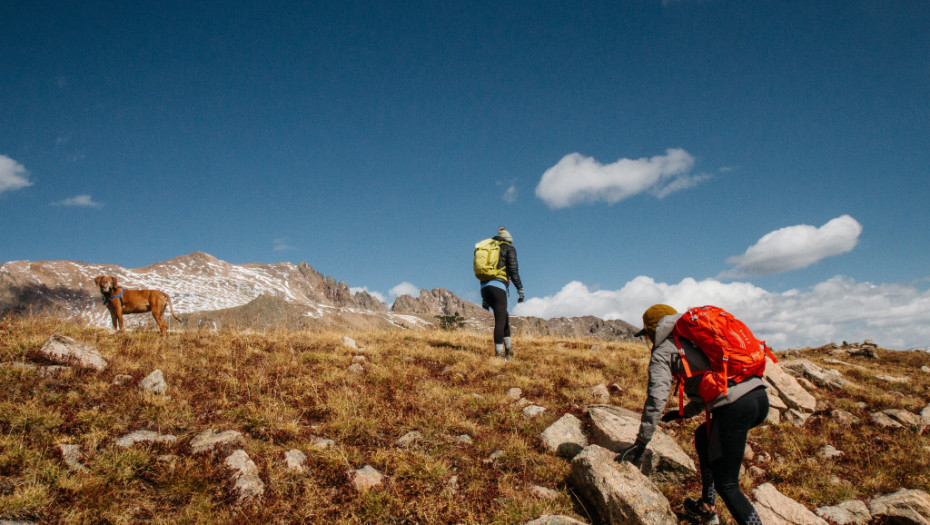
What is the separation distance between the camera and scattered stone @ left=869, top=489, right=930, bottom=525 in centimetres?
564

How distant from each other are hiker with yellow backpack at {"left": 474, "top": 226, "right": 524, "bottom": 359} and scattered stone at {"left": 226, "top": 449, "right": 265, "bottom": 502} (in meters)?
6.74

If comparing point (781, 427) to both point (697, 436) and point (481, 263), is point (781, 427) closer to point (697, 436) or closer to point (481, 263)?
point (697, 436)

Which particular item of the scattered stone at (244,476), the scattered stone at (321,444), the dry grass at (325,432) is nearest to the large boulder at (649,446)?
the dry grass at (325,432)

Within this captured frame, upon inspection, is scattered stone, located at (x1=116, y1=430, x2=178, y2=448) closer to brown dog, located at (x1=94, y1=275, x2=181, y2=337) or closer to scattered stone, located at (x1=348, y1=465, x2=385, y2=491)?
scattered stone, located at (x1=348, y1=465, x2=385, y2=491)

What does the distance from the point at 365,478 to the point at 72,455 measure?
344 centimetres

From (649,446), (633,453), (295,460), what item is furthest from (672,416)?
(295,460)

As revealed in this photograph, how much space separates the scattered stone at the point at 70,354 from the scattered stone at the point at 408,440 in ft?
18.3

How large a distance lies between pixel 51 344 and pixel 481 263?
28.2 ft

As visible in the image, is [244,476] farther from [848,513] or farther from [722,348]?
[848,513]

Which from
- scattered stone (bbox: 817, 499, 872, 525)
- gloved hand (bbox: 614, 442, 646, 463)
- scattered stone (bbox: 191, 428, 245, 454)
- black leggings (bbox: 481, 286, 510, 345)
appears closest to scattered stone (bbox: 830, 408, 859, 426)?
scattered stone (bbox: 817, 499, 872, 525)

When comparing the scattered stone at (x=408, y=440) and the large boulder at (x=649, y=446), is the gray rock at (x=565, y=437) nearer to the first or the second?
the large boulder at (x=649, y=446)

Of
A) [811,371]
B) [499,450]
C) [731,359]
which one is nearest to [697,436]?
[731,359]

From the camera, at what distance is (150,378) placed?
7484mm

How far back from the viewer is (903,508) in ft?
18.9
